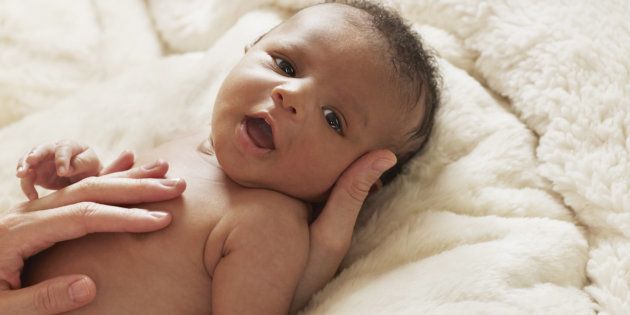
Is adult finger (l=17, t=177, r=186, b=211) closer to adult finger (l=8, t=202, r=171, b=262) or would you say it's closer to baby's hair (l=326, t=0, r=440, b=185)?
adult finger (l=8, t=202, r=171, b=262)

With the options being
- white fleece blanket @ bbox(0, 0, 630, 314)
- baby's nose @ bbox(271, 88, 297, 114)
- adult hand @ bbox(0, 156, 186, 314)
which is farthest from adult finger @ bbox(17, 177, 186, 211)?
white fleece blanket @ bbox(0, 0, 630, 314)

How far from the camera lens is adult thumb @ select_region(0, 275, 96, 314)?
1.00m

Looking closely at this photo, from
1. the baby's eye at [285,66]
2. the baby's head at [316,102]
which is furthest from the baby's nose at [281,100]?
the baby's eye at [285,66]

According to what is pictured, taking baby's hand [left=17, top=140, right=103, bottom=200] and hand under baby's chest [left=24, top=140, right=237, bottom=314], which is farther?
baby's hand [left=17, top=140, right=103, bottom=200]

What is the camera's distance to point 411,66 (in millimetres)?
1246

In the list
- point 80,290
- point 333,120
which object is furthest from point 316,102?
point 80,290

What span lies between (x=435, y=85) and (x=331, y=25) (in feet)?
0.87

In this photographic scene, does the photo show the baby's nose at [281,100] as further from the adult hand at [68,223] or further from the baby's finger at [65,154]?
the baby's finger at [65,154]

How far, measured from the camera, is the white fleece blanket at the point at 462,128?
1.07m

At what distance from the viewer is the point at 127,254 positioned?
1.08 m

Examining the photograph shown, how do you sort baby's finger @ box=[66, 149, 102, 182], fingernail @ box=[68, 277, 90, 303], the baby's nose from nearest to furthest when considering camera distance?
fingernail @ box=[68, 277, 90, 303]
the baby's nose
baby's finger @ box=[66, 149, 102, 182]

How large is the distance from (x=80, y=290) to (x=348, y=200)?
489 mm

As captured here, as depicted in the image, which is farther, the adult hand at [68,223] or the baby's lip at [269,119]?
the baby's lip at [269,119]

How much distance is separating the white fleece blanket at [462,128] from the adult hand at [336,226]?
0.03 meters
